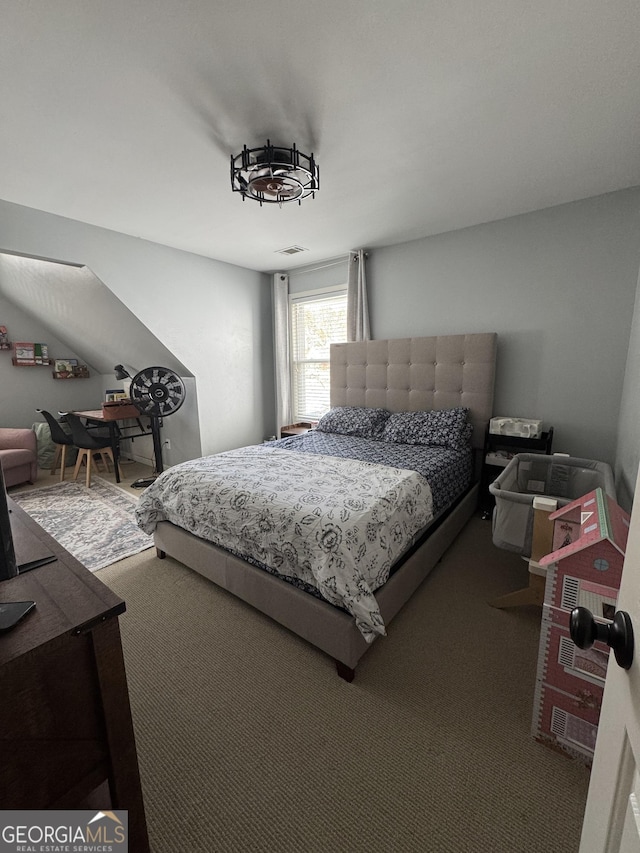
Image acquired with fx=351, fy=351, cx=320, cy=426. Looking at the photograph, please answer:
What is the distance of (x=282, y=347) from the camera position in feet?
15.3

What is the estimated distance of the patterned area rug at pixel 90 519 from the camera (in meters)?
2.67

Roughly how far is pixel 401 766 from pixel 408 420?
2.46 m

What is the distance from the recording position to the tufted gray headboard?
3.12 meters

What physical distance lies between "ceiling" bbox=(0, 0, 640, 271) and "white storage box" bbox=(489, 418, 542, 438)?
1694mm

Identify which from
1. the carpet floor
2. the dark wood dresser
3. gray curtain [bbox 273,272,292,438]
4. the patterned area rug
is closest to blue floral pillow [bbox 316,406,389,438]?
gray curtain [bbox 273,272,292,438]

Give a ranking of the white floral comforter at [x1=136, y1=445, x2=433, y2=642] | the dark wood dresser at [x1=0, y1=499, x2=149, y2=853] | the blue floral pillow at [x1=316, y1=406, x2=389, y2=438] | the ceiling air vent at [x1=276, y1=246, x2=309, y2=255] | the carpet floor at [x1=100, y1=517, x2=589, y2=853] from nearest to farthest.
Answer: the dark wood dresser at [x1=0, y1=499, x2=149, y2=853], the carpet floor at [x1=100, y1=517, x2=589, y2=853], the white floral comforter at [x1=136, y1=445, x2=433, y2=642], the blue floral pillow at [x1=316, y1=406, x2=389, y2=438], the ceiling air vent at [x1=276, y1=246, x2=309, y2=255]

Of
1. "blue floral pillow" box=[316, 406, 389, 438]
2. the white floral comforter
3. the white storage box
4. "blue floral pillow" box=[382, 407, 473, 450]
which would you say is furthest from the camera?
"blue floral pillow" box=[316, 406, 389, 438]

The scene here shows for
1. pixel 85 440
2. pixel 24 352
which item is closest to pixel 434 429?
pixel 85 440

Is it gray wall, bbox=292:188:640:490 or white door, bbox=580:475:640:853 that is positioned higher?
gray wall, bbox=292:188:640:490

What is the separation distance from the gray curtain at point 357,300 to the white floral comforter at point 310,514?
1.88 meters

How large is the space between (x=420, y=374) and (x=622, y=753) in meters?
3.15

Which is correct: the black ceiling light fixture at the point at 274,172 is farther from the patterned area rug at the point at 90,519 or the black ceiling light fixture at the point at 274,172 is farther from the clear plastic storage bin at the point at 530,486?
the patterned area rug at the point at 90,519

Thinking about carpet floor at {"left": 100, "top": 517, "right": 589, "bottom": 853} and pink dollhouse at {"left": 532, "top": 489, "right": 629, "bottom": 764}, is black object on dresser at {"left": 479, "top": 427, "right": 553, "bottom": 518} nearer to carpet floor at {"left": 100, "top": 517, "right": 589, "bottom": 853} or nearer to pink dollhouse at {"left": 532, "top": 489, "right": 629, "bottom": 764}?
carpet floor at {"left": 100, "top": 517, "right": 589, "bottom": 853}

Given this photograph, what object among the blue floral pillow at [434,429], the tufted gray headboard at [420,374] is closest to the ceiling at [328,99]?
the tufted gray headboard at [420,374]
